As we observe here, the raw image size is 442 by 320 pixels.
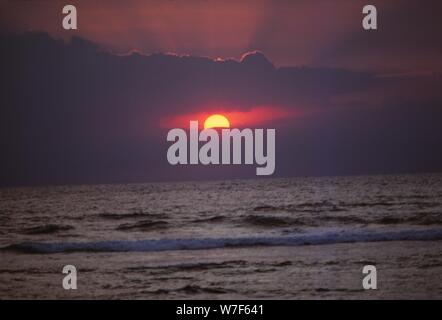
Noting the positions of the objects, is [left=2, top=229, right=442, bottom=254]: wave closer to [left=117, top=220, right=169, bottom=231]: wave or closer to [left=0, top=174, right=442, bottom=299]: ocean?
[left=0, top=174, right=442, bottom=299]: ocean

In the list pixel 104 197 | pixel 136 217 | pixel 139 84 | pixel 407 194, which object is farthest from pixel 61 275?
pixel 407 194

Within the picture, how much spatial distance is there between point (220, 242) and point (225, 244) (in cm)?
15

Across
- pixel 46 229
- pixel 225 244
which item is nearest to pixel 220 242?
pixel 225 244

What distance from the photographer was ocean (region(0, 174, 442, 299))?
6.95 m

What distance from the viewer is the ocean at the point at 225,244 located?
274 inches

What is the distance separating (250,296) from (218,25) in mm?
2983

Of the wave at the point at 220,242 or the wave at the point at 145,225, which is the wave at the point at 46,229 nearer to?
the wave at the point at 145,225

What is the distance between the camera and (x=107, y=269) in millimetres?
7797

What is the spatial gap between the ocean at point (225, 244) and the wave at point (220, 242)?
0.08 ft

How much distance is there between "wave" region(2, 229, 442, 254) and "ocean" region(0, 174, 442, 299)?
25 millimetres

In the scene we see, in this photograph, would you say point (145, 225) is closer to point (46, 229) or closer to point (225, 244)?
point (46, 229)

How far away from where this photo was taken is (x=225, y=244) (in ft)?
30.0

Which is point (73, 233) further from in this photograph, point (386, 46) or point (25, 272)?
point (386, 46)

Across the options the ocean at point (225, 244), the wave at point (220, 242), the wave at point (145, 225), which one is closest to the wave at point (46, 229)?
the ocean at point (225, 244)
